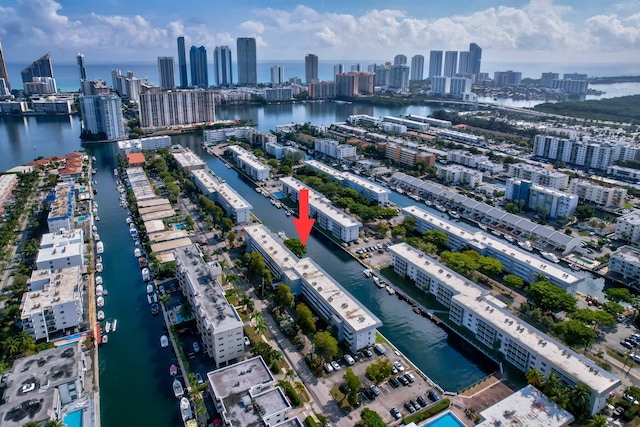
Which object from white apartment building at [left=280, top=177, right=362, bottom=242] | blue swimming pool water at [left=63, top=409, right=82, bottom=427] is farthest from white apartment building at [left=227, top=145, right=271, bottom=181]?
blue swimming pool water at [left=63, top=409, right=82, bottom=427]

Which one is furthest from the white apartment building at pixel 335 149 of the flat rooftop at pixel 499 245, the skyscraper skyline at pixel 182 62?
the skyscraper skyline at pixel 182 62

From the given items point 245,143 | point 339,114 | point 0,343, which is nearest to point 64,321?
point 0,343

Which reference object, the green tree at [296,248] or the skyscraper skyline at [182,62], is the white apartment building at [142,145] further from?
the skyscraper skyline at [182,62]

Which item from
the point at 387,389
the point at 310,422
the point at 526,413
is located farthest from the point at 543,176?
the point at 310,422

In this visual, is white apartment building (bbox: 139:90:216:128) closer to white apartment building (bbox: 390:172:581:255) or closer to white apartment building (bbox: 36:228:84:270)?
white apartment building (bbox: 390:172:581:255)

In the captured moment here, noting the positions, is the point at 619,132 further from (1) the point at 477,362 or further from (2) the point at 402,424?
(2) the point at 402,424

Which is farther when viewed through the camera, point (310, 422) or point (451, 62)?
point (451, 62)

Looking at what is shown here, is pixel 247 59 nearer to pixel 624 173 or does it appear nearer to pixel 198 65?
pixel 198 65
